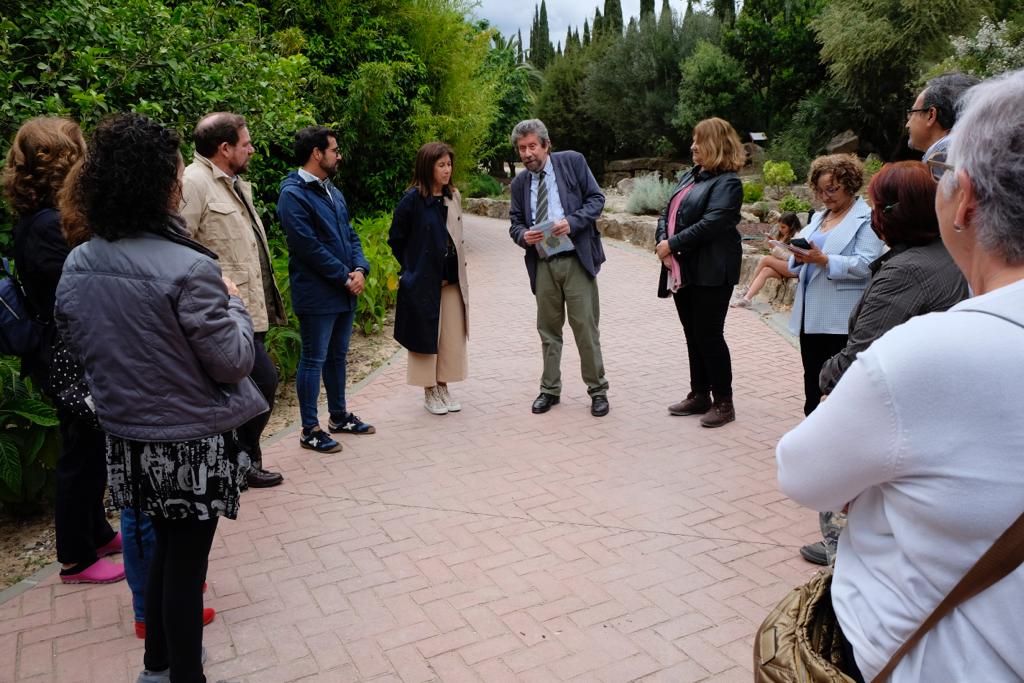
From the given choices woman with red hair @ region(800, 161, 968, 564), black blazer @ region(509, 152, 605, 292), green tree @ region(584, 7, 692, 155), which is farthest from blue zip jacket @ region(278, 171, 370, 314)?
green tree @ region(584, 7, 692, 155)

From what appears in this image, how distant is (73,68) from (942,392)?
5.19m

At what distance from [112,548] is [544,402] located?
9.84 feet

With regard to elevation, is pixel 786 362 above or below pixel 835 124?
below

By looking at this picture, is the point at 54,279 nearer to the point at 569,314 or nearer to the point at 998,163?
the point at 998,163

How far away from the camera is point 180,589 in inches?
96.3

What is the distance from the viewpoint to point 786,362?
696cm

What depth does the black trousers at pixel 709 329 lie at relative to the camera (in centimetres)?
522

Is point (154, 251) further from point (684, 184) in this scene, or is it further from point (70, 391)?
point (684, 184)

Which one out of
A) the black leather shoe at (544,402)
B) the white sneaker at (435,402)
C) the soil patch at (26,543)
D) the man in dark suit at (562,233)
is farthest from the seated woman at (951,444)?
the white sneaker at (435,402)

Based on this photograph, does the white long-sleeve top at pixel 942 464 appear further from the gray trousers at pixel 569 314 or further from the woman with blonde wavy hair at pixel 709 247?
the gray trousers at pixel 569 314

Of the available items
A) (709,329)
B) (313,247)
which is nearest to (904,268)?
(709,329)

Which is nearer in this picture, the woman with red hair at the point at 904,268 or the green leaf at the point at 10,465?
the woman with red hair at the point at 904,268

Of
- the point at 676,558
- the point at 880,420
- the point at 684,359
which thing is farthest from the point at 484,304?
the point at 880,420

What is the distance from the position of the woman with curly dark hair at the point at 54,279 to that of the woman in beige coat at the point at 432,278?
252cm
